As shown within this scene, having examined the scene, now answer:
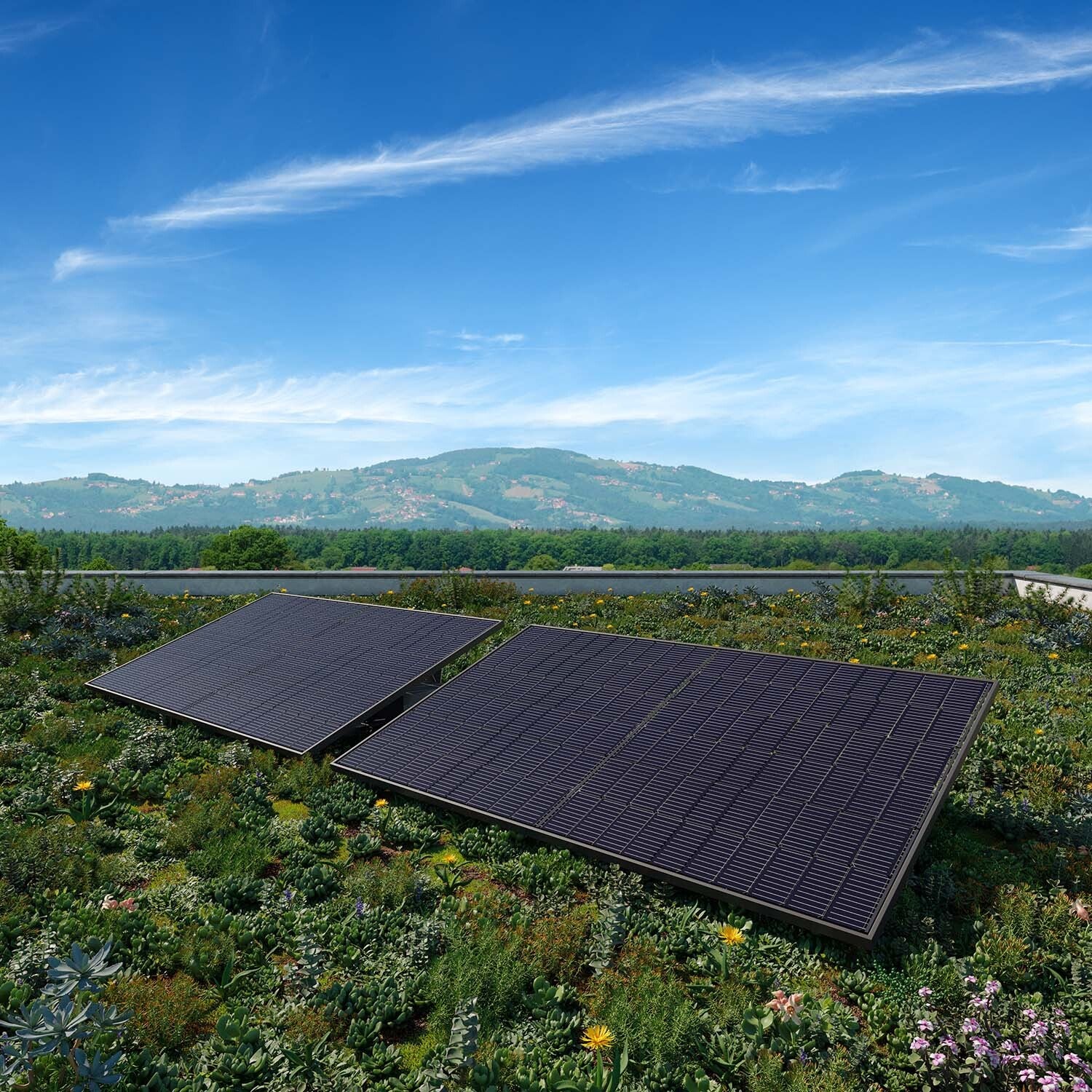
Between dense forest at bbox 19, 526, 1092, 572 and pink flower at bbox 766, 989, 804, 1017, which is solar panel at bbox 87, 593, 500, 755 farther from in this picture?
dense forest at bbox 19, 526, 1092, 572

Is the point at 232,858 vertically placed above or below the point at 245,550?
below

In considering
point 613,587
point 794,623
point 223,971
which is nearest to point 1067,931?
point 223,971

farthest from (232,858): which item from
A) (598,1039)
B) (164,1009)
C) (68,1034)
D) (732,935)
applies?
(732,935)

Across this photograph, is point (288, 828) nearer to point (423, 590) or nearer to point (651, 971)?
point (651, 971)

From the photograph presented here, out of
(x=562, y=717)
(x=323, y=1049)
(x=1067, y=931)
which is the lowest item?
(x=323, y=1049)

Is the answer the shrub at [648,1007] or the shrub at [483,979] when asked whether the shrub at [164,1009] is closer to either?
the shrub at [483,979]

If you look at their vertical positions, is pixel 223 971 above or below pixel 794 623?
below

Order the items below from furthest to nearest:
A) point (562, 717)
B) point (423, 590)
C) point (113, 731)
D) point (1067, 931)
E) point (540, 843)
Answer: point (423, 590) → point (113, 731) → point (562, 717) → point (540, 843) → point (1067, 931)

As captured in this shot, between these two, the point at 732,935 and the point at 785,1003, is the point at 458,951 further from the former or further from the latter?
the point at 785,1003

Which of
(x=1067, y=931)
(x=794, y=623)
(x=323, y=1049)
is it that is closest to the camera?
(x=323, y=1049)
